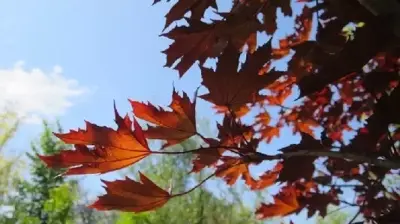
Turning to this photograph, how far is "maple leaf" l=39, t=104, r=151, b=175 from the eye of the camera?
1.75ft

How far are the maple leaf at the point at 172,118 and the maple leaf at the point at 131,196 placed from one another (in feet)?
0.22

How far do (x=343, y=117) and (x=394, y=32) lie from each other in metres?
1.19

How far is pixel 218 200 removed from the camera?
6977 millimetres

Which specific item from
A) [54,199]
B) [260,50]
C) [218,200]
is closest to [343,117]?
[260,50]

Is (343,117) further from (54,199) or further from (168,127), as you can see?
(54,199)

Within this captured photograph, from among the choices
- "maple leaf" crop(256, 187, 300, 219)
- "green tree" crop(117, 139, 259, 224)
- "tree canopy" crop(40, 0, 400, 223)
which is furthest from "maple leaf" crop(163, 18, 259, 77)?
"green tree" crop(117, 139, 259, 224)

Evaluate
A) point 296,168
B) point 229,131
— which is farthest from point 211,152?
point 296,168

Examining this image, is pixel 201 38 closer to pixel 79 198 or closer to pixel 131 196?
pixel 131 196

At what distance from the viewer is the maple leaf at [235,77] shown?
53cm

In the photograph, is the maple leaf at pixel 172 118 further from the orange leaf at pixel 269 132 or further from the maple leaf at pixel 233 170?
the orange leaf at pixel 269 132

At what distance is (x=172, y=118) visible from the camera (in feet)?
1.84

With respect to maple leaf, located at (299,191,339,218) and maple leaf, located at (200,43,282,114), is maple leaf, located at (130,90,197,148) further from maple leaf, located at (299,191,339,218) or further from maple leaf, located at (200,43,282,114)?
maple leaf, located at (299,191,339,218)

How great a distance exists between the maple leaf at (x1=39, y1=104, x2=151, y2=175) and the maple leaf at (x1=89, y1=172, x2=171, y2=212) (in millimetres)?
37

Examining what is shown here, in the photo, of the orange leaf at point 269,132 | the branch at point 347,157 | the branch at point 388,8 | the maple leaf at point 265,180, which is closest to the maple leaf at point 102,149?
the branch at point 347,157
